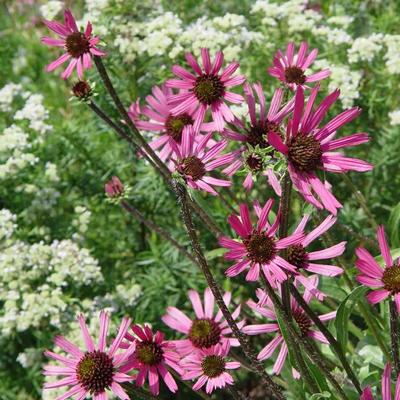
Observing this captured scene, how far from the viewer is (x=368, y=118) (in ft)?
10.6

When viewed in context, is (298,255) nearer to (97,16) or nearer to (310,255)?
(310,255)

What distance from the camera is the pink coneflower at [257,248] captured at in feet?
4.30

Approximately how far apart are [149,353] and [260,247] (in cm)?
52

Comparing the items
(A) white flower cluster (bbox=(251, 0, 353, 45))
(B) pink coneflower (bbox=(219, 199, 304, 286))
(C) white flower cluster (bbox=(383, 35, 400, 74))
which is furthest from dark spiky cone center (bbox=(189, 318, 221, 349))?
(A) white flower cluster (bbox=(251, 0, 353, 45))

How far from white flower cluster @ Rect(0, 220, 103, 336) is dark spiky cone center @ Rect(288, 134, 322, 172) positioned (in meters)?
1.47

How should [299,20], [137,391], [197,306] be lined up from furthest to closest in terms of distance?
1. [299,20]
2. [197,306]
3. [137,391]

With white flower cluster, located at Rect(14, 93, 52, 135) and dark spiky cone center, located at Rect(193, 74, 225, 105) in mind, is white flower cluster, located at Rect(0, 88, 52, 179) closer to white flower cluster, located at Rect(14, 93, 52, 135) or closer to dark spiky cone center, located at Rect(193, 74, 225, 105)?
white flower cluster, located at Rect(14, 93, 52, 135)

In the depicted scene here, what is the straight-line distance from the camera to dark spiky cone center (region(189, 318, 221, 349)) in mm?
1877

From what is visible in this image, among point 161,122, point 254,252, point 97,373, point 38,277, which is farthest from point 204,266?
point 38,277

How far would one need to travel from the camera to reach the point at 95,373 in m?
1.55

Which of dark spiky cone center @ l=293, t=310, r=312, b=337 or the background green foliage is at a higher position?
the background green foliage

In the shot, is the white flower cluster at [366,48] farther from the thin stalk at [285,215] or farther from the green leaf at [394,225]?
the thin stalk at [285,215]

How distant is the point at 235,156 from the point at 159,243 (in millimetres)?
1536

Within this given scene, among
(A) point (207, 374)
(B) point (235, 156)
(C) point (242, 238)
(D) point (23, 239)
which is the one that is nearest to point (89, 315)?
(D) point (23, 239)
